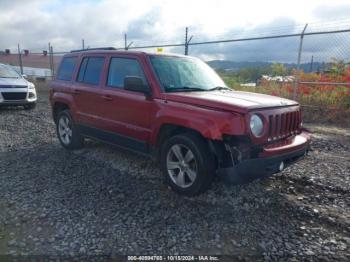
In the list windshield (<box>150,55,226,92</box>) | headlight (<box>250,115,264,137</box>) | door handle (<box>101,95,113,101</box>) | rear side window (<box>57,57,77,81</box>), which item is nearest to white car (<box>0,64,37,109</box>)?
rear side window (<box>57,57,77,81</box>)

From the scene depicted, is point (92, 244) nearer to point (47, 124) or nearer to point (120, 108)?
point (120, 108)

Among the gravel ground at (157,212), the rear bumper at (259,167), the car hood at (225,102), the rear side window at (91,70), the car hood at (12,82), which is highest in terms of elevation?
the rear side window at (91,70)

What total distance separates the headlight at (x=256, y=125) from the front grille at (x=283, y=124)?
0.56 feet

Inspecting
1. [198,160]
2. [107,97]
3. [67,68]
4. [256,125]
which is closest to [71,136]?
[67,68]

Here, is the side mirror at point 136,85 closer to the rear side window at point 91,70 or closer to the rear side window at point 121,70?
the rear side window at point 121,70

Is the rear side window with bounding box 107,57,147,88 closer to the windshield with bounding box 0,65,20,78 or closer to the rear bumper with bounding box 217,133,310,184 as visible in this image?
the rear bumper with bounding box 217,133,310,184

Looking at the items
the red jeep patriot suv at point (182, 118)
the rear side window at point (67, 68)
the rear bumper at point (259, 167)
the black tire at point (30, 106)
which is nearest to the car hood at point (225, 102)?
the red jeep patriot suv at point (182, 118)

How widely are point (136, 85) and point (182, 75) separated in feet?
2.65

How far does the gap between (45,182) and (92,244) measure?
1.88 metres

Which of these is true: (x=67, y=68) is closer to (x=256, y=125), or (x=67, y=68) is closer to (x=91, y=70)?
(x=91, y=70)

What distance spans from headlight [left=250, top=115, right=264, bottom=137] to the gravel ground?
916 mm

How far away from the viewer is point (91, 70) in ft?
17.9

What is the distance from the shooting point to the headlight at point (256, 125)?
3.48 metres

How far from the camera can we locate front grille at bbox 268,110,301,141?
3.71 metres
